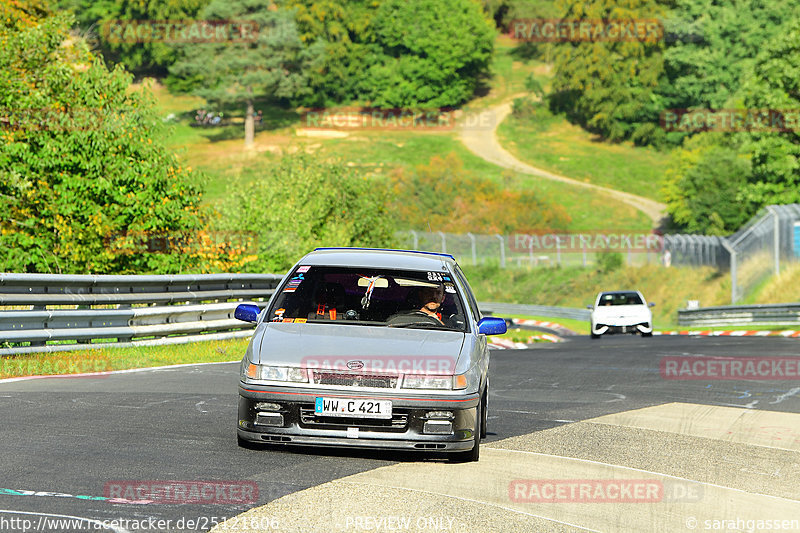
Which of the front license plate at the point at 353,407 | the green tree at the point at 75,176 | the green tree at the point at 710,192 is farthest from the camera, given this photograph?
the green tree at the point at 710,192

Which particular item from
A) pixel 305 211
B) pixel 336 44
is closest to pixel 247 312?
pixel 305 211

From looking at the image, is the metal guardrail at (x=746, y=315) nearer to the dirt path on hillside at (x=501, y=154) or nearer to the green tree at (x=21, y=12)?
the green tree at (x=21, y=12)

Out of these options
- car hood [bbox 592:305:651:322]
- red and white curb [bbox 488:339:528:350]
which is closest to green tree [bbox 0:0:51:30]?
red and white curb [bbox 488:339:528:350]

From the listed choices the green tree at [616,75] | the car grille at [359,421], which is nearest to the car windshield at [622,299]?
the car grille at [359,421]

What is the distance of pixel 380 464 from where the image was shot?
790cm

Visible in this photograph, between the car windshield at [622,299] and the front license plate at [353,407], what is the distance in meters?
25.5

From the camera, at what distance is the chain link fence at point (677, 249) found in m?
42.2

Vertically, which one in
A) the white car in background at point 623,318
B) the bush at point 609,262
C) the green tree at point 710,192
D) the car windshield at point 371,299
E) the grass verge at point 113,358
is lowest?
the bush at point 609,262

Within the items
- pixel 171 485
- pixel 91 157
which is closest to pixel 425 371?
pixel 171 485

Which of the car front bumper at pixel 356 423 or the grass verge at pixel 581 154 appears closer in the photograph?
the car front bumper at pixel 356 423

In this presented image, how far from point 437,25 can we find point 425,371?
114 m

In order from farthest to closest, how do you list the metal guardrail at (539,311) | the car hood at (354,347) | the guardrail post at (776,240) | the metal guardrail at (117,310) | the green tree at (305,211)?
the metal guardrail at (539,311)
the guardrail post at (776,240)
the green tree at (305,211)
the metal guardrail at (117,310)
the car hood at (354,347)

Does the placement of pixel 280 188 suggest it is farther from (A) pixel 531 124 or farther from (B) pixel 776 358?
(A) pixel 531 124

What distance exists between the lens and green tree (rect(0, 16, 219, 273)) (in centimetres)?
2275
